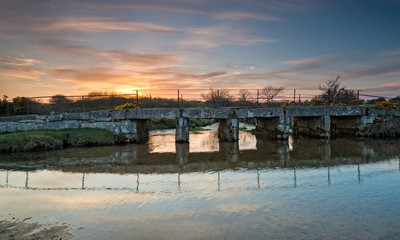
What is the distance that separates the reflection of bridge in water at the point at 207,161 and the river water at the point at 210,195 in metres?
0.04

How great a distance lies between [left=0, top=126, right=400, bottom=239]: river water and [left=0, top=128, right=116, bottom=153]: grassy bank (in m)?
2.77

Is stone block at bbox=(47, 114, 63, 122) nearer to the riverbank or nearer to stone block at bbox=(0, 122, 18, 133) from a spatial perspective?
stone block at bbox=(0, 122, 18, 133)

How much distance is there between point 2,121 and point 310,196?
21422 mm

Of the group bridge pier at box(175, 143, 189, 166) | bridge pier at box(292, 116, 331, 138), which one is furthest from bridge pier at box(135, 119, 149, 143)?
bridge pier at box(292, 116, 331, 138)

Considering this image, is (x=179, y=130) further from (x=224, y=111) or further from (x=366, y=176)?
(x=366, y=176)

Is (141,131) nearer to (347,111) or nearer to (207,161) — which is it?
(207,161)

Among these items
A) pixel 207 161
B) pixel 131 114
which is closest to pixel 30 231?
pixel 207 161

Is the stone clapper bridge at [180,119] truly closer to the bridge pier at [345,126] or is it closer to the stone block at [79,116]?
the stone block at [79,116]

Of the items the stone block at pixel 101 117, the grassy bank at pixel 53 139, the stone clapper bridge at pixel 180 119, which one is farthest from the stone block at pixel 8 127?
the stone block at pixel 101 117

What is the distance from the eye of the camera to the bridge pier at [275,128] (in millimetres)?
21406

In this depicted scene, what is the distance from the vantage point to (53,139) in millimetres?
17797

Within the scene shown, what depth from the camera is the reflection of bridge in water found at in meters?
11.5

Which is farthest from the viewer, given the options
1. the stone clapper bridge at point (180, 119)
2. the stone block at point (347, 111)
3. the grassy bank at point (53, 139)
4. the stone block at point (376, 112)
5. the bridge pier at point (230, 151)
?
the stone block at point (376, 112)

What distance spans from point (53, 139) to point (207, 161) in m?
10.4
